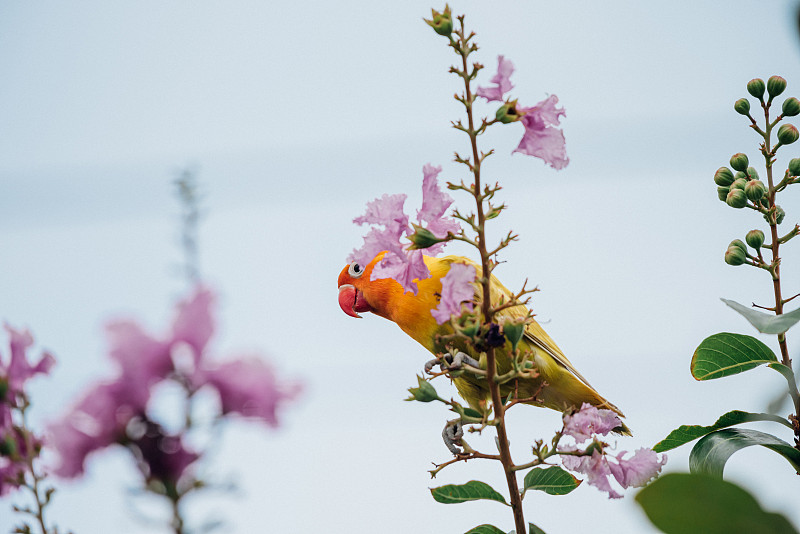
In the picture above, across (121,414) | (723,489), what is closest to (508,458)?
(723,489)

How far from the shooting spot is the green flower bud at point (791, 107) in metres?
1.22

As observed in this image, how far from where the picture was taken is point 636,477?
970 mm

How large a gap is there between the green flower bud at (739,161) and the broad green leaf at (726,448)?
431 millimetres

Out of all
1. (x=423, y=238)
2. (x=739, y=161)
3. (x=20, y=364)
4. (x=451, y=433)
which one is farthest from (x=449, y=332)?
(x=20, y=364)

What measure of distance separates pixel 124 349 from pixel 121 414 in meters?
0.04

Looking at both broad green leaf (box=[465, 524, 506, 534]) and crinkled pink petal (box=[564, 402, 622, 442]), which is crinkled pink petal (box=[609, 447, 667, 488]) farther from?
broad green leaf (box=[465, 524, 506, 534])

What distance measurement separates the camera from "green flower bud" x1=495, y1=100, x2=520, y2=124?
33.5 inches

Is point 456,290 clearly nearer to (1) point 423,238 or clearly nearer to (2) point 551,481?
(1) point 423,238

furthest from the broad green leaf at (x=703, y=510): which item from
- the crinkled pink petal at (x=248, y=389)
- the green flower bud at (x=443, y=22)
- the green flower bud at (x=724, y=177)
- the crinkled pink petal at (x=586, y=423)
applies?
the green flower bud at (x=724, y=177)

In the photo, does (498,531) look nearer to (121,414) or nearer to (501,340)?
(501,340)

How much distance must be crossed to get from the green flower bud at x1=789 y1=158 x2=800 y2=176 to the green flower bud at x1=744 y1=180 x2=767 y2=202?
62mm

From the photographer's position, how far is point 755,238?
1141mm

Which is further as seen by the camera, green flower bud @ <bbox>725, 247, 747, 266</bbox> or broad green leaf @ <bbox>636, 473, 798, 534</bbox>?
green flower bud @ <bbox>725, 247, 747, 266</bbox>

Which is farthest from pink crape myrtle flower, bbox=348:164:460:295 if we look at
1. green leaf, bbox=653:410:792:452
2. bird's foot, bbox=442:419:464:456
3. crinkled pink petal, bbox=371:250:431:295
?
green leaf, bbox=653:410:792:452
